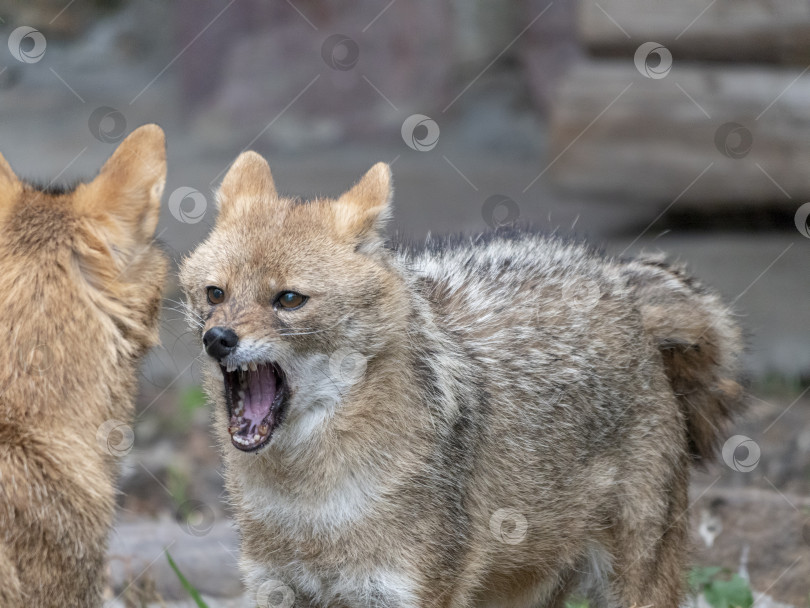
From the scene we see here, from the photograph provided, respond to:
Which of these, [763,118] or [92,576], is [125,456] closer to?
[92,576]

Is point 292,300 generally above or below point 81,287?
above

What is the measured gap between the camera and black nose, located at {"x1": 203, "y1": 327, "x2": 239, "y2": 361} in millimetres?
3742

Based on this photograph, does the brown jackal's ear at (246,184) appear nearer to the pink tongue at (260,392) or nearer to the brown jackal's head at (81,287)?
the brown jackal's head at (81,287)

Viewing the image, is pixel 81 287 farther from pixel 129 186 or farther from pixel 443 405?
pixel 443 405

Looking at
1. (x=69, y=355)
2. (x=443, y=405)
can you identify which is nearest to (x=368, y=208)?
(x=443, y=405)

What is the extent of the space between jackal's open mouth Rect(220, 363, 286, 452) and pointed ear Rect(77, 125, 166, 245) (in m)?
0.66

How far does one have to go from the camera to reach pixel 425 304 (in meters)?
4.48

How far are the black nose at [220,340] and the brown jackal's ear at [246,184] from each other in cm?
84

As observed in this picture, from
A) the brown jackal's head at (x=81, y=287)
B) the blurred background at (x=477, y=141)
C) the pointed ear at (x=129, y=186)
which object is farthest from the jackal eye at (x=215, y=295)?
the blurred background at (x=477, y=141)

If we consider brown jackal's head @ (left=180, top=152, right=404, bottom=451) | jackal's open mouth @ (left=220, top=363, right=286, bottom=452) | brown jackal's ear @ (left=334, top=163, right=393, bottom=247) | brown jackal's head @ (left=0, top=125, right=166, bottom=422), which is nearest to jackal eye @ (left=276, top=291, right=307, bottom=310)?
brown jackal's head @ (left=180, top=152, right=404, bottom=451)

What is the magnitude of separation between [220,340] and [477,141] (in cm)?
1172

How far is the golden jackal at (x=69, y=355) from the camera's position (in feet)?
12.1

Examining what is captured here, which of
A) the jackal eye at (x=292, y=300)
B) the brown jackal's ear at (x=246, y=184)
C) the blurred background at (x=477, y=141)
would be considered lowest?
the jackal eye at (x=292, y=300)

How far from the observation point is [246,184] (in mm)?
4566
